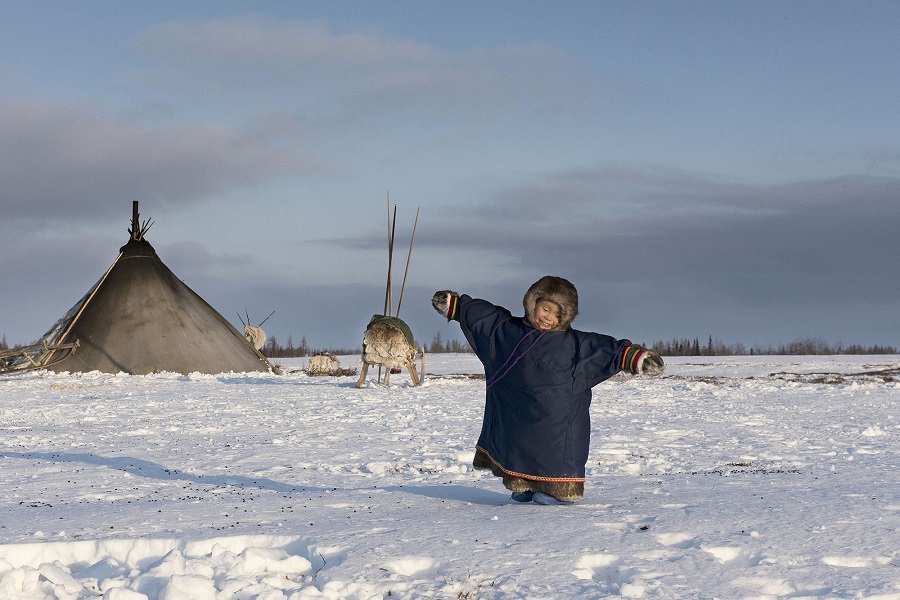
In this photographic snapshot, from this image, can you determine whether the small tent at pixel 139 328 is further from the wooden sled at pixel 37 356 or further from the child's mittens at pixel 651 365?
the child's mittens at pixel 651 365

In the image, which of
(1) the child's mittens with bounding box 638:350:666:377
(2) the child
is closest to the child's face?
(2) the child

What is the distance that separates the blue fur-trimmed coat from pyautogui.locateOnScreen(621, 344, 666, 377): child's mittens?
0.18 ft

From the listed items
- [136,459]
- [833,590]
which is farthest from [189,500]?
[833,590]

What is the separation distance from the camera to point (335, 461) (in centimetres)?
838

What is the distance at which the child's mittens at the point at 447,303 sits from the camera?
19.5ft

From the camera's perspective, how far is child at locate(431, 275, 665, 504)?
18.2 ft

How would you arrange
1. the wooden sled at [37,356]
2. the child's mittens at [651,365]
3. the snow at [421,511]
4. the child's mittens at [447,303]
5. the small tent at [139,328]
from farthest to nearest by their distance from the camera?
the small tent at [139,328] → the wooden sled at [37,356] → the child's mittens at [447,303] → the child's mittens at [651,365] → the snow at [421,511]

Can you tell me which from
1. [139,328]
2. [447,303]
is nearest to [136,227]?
[139,328]

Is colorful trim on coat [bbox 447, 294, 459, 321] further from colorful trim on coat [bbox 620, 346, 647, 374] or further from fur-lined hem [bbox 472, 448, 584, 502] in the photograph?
colorful trim on coat [bbox 620, 346, 647, 374]

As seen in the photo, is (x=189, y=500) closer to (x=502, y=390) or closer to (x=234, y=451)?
(x=502, y=390)

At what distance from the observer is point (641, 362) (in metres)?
5.39

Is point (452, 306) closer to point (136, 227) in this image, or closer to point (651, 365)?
point (651, 365)

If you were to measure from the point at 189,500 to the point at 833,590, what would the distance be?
13.7 ft

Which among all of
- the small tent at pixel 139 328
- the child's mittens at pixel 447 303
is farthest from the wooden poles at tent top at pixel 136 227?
the child's mittens at pixel 447 303
